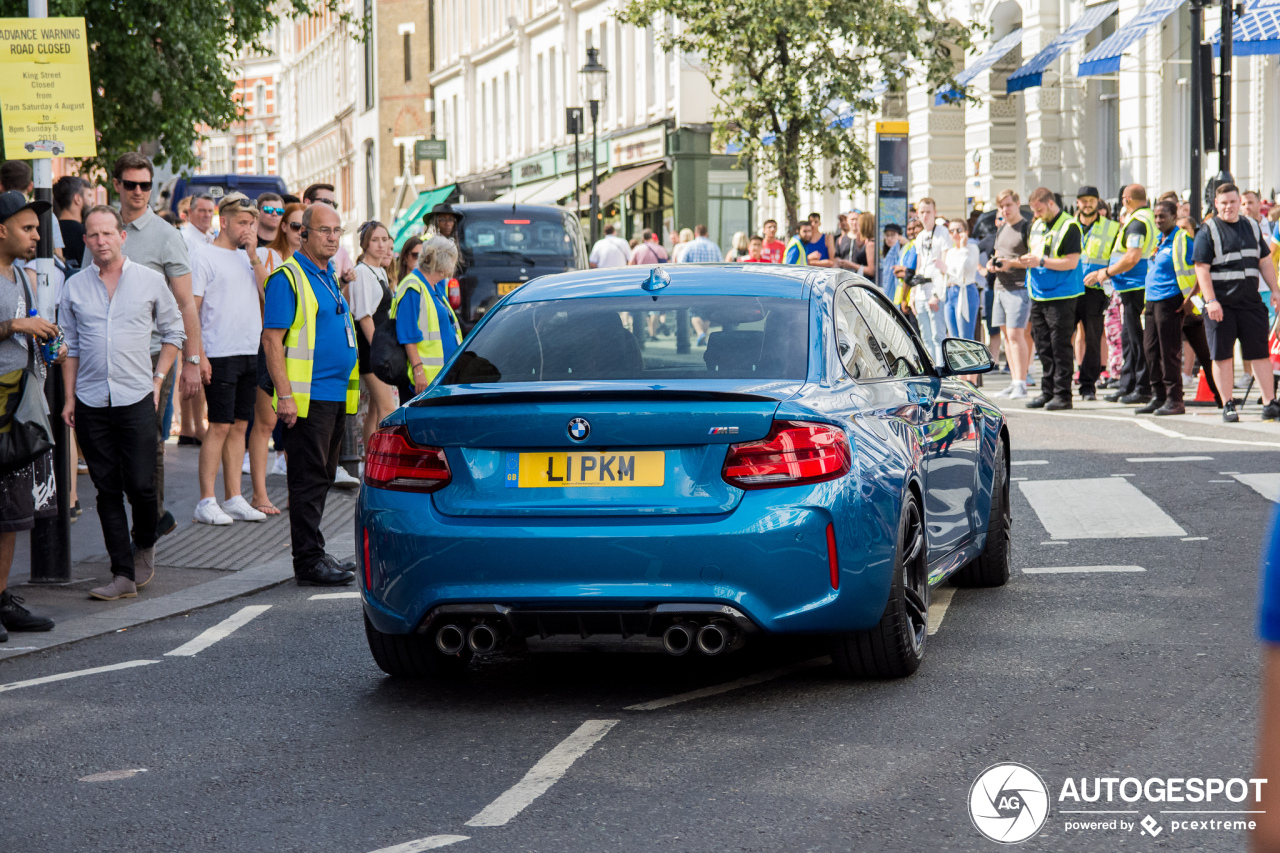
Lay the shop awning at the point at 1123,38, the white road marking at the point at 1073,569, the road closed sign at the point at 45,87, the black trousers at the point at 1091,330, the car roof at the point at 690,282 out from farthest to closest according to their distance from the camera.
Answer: the shop awning at the point at 1123,38 < the black trousers at the point at 1091,330 < the road closed sign at the point at 45,87 < the white road marking at the point at 1073,569 < the car roof at the point at 690,282

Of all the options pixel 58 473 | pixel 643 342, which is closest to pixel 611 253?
pixel 58 473

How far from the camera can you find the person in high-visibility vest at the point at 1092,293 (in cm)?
1784

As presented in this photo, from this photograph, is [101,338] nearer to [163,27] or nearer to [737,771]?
[737,771]

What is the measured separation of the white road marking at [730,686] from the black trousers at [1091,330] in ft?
38.9

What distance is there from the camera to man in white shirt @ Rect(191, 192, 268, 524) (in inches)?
433

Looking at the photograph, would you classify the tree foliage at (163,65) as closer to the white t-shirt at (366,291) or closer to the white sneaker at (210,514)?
the white t-shirt at (366,291)

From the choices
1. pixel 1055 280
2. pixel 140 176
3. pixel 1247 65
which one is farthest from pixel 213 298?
pixel 1247 65

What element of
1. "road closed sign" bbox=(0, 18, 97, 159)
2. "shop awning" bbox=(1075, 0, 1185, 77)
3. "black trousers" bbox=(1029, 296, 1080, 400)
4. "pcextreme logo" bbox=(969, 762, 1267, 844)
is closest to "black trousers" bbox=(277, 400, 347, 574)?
"road closed sign" bbox=(0, 18, 97, 159)

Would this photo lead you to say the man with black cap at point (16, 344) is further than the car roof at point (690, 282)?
Yes

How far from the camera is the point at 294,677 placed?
21.8 ft

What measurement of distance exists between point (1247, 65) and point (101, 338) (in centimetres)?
2127

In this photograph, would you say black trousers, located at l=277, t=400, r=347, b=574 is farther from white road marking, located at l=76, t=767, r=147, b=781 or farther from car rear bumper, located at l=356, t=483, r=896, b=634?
white road marking, located at l=76, t=767, r=147, b=781

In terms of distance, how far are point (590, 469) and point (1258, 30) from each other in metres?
19.2

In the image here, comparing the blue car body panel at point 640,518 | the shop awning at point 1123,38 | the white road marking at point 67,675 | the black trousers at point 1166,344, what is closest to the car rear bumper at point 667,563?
the blue car body panel at point 640,518
